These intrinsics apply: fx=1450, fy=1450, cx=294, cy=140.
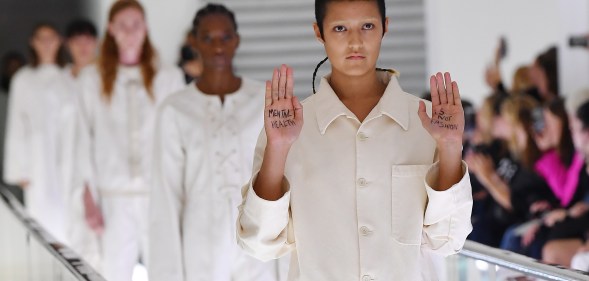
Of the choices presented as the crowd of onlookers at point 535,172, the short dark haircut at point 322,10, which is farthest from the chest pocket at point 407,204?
the crowd of onlookers at point 535,172

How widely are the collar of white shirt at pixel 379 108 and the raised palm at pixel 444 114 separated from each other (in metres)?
0.12

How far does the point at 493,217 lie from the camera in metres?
8.83

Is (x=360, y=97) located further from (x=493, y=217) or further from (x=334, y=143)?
(x=493, y=217)

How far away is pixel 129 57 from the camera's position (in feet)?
25.4

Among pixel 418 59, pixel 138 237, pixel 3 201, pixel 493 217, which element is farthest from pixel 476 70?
pixel 138 237

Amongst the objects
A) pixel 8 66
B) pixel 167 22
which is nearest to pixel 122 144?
pixel 167 22

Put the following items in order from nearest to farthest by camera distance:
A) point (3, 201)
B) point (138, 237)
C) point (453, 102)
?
point (453, 102) < point (138, 237) < point (3, 201)

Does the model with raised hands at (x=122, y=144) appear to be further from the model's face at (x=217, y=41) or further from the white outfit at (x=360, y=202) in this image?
the white outfit at (x=360, y=202)

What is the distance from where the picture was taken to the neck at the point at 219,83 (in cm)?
540

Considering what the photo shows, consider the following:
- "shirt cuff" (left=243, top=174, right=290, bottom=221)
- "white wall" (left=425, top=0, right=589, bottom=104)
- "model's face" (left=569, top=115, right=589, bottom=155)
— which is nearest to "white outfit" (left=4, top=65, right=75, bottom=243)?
"white wall" (left=425, top=0, right=589, bottom=104)

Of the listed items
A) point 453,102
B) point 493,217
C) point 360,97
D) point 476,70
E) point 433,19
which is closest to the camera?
point 453,102

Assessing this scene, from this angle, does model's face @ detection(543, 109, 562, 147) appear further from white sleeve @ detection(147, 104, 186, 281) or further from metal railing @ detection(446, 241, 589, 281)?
white sleeve @ detection(147, 104, 186, 281)

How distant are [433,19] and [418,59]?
45 cm

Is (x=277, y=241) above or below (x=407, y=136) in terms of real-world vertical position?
below
